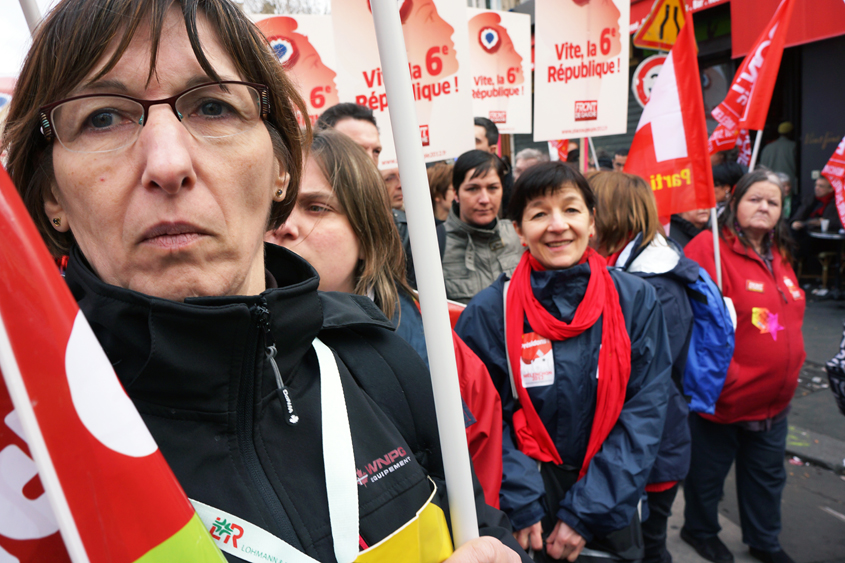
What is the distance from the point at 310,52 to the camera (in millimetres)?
4242

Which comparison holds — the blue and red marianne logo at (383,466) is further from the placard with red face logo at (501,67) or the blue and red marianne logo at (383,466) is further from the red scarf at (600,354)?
the placard with red face logo at (501,67)

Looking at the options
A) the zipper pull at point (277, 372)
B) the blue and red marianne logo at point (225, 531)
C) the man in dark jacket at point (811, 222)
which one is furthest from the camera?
the man in dark jacket at point (811, 222)

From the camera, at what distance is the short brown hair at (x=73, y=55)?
90 centimetres

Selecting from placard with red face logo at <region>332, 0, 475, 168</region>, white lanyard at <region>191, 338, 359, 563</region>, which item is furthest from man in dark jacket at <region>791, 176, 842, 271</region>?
white lanyard at <region>191, 338, 359, 563</region>

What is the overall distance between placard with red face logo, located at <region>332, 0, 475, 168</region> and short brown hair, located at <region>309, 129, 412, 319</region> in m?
1.80

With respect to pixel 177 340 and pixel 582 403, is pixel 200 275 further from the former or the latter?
pixel 582 403

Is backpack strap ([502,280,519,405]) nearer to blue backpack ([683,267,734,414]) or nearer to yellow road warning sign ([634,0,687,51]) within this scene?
blue backpack ([683,267,734,414])

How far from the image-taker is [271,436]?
0.94 metres

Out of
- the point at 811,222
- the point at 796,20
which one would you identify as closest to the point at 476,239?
the point at 811,222

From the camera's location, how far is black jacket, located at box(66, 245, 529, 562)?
0.83 metres

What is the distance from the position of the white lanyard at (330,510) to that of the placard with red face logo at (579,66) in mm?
4134

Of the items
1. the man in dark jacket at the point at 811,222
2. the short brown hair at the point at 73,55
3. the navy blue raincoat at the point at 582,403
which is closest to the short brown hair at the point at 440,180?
the navy blue raincoat at the point at 582,403

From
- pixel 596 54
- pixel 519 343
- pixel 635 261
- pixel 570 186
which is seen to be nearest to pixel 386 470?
pixel 519 343

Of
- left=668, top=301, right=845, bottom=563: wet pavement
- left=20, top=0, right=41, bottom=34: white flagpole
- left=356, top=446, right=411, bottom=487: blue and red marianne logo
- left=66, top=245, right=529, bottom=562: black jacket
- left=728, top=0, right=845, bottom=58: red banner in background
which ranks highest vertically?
left=728, top=0, right=845, bottom=58: red banner in background
